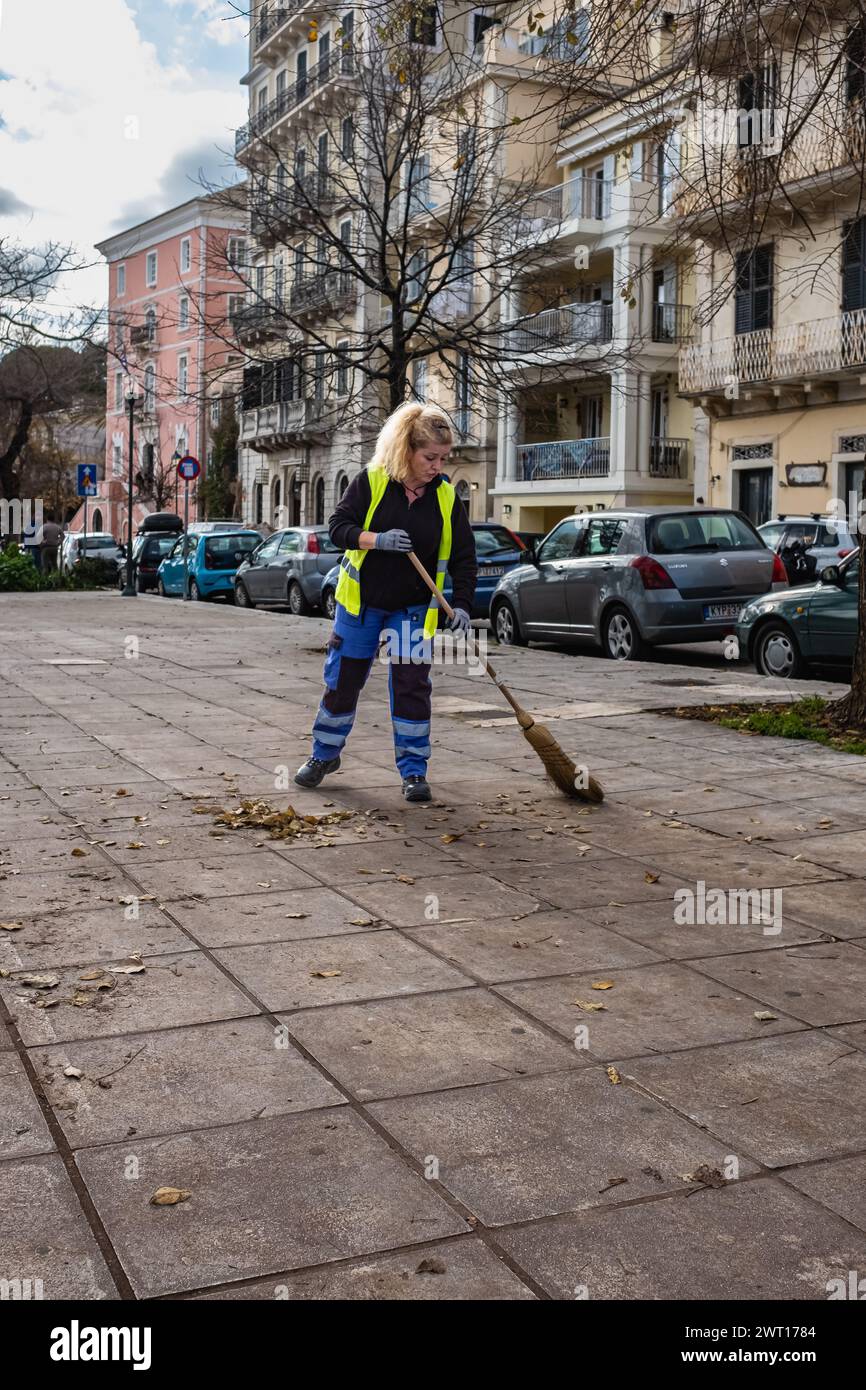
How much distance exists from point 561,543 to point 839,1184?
13580 mm

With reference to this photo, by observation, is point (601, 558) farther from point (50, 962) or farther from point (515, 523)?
point (515, 523)

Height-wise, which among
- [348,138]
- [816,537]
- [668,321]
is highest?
[668,321]

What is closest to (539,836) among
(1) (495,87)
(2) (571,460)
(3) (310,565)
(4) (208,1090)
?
(4) (208,1090)

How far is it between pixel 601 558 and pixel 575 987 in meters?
11.5

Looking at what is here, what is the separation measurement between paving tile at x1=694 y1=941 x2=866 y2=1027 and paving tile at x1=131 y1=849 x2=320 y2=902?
166 centimetres

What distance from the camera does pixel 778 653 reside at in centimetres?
1353

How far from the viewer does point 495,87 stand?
37.0 meters

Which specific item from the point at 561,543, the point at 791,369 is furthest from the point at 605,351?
the point at 561,543

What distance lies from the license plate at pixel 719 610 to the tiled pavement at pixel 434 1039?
6880mm

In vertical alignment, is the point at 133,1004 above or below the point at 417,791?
below

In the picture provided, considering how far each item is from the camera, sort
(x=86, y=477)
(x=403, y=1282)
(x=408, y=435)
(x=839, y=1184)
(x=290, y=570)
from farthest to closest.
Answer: (x=86, y=477), (x=290, y=570), (x=408, y=435), (x=839, y=1184), (x=403, y=1282)

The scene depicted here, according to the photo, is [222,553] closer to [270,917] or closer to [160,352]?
[270,917]

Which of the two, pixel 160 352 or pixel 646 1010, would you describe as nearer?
pixel 646 1010

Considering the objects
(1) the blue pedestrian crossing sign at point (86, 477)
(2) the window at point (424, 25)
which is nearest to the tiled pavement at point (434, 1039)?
(2) the window at point (424, 25)
